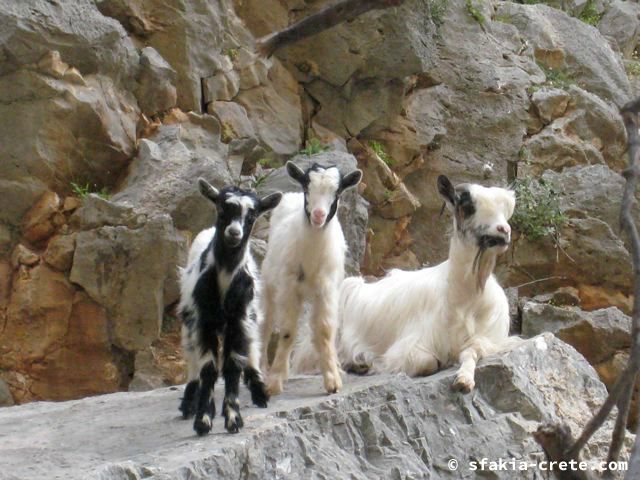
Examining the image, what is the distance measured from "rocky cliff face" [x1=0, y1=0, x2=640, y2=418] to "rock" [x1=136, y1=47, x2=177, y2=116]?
2 cm

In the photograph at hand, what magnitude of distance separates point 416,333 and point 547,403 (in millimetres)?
974

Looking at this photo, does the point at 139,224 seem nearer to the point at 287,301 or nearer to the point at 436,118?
the point at 287,301

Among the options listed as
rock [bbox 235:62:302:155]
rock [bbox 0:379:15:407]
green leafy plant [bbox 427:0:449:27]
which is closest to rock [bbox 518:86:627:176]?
green leafy plant [bbox 427:0:449:27]

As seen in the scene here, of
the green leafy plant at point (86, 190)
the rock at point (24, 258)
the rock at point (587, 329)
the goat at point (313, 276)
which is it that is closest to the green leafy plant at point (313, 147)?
the green leafy plant at point (86, 190)

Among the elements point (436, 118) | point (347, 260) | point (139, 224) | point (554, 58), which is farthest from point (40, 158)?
point (554, 58)

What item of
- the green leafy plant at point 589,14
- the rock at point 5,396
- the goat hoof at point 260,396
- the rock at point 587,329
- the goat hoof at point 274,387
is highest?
the green leafy plant at point 589,14

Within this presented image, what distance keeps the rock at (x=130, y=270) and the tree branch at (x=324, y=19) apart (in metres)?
6.57

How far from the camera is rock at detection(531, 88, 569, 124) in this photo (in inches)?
564

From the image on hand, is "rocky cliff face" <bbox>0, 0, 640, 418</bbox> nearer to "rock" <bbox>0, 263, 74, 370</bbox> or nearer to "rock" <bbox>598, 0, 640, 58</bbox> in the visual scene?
"rock" <bbox>0, 263, 74, 370</bbox>

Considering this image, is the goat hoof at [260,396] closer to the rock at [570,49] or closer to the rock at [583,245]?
the rock at [583,245]

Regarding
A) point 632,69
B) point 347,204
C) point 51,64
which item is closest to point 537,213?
point 347,204

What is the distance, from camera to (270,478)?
5.18 m

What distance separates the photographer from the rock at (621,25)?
1806 centimetres

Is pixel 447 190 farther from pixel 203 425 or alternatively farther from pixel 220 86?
pixel 220 86
